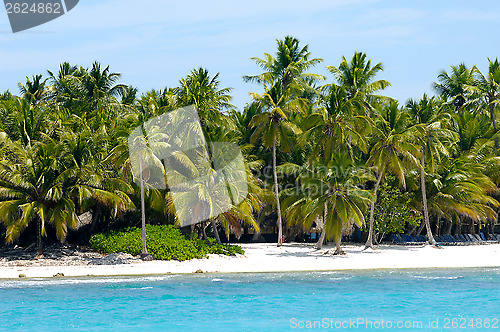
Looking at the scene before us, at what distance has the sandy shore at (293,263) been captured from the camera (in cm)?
2075

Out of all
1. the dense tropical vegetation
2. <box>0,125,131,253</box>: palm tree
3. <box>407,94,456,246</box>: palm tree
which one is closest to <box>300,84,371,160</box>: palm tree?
the dense tropical vegetation

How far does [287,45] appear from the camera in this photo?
113 ft

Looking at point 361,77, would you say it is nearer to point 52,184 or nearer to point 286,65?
point 286,65

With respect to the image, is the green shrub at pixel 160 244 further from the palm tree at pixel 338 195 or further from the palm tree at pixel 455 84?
the palm tree at pixel 455 84

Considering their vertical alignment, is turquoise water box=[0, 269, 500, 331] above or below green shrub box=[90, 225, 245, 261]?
below

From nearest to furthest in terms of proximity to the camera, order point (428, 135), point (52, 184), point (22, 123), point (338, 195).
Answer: point (52, 184) < point (338, 195) < point (22, 123) < point (428, 135)

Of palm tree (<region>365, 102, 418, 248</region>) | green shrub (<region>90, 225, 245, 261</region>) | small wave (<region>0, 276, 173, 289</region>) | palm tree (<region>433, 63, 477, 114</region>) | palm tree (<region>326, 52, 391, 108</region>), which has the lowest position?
small wave (<region>0, 276, 173, 289</region>)

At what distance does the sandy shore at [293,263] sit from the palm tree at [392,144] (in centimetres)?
374

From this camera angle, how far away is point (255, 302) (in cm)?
1614

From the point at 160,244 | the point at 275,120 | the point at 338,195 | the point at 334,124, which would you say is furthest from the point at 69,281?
the point at 275,120

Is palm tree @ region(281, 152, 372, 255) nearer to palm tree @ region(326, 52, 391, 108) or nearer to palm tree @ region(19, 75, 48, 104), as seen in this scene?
palm tree @ region(326, 52, 391, 108)

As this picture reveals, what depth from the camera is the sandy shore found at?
20750 mm

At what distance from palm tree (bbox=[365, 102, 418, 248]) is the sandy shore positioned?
147 inches

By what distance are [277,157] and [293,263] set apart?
12494mm
